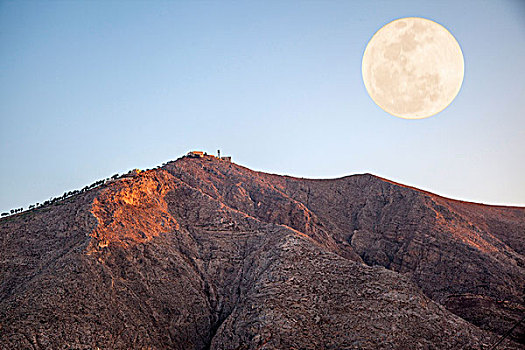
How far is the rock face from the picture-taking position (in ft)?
114

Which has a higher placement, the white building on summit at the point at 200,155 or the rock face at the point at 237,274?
the white building on summit at the point at 200,155

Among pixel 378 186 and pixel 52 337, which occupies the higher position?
pixel 378 186

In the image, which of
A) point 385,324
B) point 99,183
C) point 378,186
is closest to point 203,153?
point 99,183

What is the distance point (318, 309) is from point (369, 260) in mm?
26472

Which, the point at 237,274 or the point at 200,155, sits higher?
the point at 200,155

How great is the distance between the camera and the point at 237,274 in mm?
47625

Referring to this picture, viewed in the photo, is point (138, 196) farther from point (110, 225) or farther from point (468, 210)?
point (468, 210)

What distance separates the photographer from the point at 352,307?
3731 cm

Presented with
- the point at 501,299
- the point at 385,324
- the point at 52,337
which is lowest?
the point at 501,299

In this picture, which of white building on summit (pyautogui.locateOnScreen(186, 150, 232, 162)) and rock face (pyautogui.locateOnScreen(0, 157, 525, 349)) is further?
white building on summit (pyautogui.locateOnScreen(186, 150, 232, 162))

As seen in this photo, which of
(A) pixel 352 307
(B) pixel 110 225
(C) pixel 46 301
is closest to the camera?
(C) pixel 46 301

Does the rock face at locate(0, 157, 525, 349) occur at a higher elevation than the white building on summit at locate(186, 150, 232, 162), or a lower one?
lower

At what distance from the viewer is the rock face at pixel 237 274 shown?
34656 millimetres

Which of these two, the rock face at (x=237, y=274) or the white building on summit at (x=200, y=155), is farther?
the white building on summit at (x=200, y=155)
